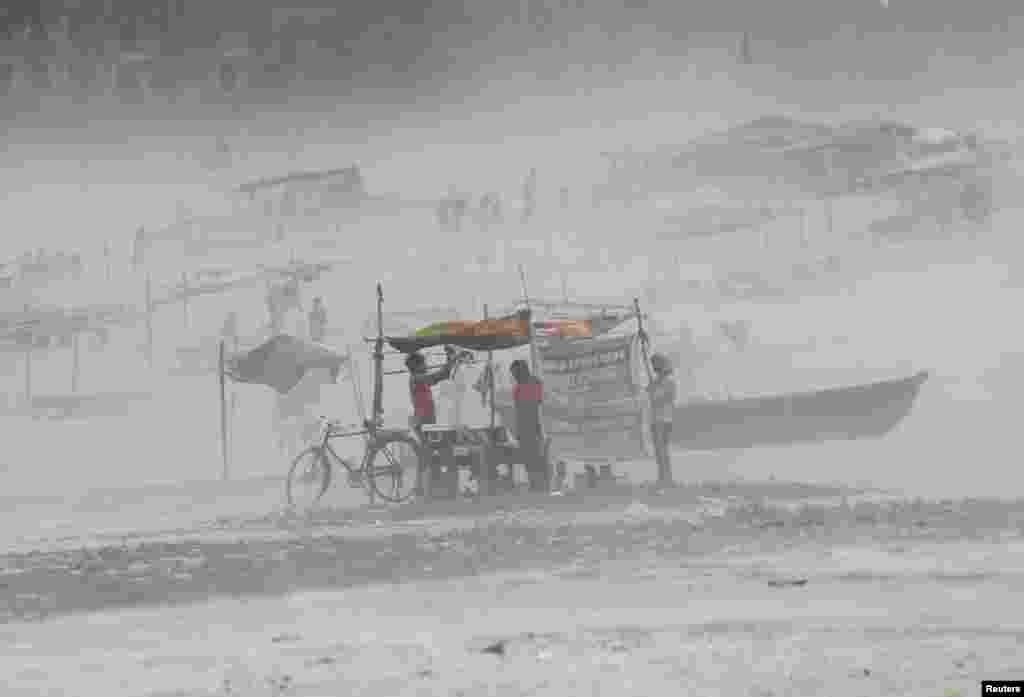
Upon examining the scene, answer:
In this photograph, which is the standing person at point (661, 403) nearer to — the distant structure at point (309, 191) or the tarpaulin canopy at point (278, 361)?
the tarpaulin canopy at point (278, 361)

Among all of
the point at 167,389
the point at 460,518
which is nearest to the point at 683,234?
the point at 167,389

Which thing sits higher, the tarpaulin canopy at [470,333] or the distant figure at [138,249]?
the distant figure at [138,249]

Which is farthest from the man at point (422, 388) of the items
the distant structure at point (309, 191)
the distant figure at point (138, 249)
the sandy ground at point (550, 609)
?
the distant figure at point (138, 249)

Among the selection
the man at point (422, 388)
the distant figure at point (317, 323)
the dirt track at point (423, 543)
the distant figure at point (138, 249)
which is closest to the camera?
the dirt track at point (423, 543)

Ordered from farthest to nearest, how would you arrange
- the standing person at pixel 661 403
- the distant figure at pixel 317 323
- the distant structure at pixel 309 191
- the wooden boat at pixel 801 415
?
the distant structure at pixel 309 191
the distant figure at pixel 317 323
the wooden boat at pixel 801 415
the standing person at pixel 661 403

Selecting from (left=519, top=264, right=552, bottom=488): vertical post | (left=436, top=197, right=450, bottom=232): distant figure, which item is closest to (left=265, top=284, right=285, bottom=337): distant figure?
(left=436, top=197, right=450, bottom=232): distant figure

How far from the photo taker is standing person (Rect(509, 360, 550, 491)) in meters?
14.8

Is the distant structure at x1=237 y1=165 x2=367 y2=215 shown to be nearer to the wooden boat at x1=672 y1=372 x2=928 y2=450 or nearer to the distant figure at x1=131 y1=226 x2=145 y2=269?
the distant figure at x1=131 y1=226 x2=145 y2=269

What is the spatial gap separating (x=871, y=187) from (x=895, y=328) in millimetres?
11556

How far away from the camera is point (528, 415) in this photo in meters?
14.9

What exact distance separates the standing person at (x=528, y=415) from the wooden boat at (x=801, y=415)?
9.16 m

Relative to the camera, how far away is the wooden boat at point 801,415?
23.4 m

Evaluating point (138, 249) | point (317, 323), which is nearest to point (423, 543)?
point (317, 323)

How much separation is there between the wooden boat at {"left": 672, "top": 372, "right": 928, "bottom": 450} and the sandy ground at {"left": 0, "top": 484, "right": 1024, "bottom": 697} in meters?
11.4
